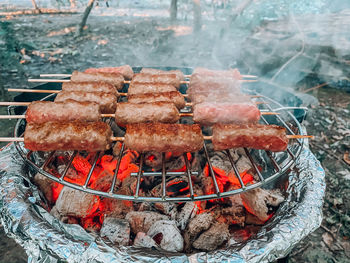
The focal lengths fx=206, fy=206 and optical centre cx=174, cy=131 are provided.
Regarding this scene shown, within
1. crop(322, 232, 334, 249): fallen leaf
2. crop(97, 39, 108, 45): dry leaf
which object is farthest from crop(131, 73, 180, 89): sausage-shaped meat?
crop(97, 39, 108, 45): dry leaf

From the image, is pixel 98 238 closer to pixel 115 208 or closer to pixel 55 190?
pixel 115 208

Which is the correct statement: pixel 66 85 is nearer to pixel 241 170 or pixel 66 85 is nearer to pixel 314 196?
pixel 241 170

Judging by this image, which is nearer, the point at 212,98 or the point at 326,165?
the point at 212,98

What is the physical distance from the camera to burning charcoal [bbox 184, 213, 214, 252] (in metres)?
2.39

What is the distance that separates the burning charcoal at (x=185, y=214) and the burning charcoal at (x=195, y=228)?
0.27ft

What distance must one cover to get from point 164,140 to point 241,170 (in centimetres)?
139

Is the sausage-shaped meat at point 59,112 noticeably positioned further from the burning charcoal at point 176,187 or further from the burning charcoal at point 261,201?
the burning charcoal at point 261,201

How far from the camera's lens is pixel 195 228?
2.39 metres

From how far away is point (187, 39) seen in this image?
11.2 meters

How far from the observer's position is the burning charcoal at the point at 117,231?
226cm

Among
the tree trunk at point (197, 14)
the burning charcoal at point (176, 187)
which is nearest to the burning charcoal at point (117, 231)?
the burning charcoal at point (176, 187)

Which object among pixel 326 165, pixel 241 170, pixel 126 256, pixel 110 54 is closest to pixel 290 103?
pixel 326 165

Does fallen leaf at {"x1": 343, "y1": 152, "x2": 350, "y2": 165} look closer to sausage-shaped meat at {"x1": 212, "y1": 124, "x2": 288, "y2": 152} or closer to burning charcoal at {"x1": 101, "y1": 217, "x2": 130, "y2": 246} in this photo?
sausage-shaped meat at {"x1": 212, "y1": 124, "x2": 288, "y2": 152}

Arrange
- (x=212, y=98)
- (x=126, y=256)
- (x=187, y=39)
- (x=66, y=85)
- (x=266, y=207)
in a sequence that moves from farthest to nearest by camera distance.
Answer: (x=187, y=39), (x=66, y=85), (x=212, y=98), (x=266, y=207), (x=126, y=256)
